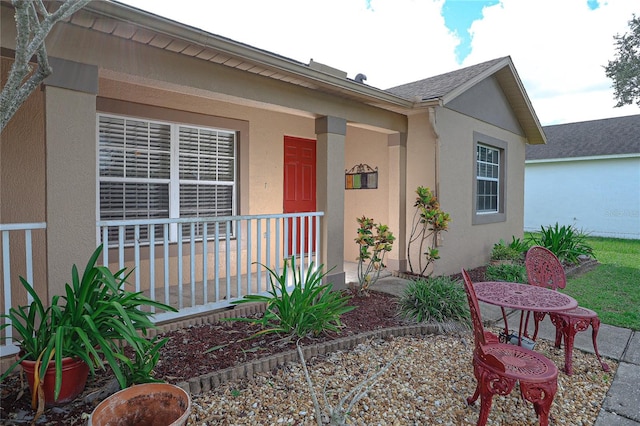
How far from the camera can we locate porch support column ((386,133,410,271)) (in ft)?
22.2

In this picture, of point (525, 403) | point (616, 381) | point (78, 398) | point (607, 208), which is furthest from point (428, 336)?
point (607, 208)

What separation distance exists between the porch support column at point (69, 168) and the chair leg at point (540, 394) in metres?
3.52

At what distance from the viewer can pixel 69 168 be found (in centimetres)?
317

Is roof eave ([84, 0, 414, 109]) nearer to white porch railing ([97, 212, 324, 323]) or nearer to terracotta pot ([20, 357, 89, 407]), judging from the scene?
white porch railing ([97, 212, 324, 323])

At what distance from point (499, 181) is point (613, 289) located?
3.25m

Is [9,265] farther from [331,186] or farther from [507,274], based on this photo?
[507,274]

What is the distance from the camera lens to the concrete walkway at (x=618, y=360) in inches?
108

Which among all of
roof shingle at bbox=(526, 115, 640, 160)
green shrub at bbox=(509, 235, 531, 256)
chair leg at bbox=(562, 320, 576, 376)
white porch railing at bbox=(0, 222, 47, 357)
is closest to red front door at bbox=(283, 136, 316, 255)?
white porch railing at bbox=(0, 222, 47, 357)

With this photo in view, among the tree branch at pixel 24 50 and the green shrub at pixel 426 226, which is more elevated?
the tree branch at pixel 24 50

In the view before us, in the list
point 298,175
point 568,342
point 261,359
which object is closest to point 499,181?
point 298,175

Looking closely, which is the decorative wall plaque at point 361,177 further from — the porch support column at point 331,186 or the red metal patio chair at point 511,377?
the red metal patio chair at point 511,377

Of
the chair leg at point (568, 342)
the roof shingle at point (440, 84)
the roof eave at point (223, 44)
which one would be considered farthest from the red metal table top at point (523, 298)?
the roof shingle at point (440, 84)

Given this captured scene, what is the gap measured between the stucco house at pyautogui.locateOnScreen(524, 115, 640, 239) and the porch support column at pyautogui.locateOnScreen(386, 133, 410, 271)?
1253 cm

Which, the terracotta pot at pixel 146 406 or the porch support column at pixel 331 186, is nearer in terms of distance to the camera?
the terracotta pot at pixel 146 406
